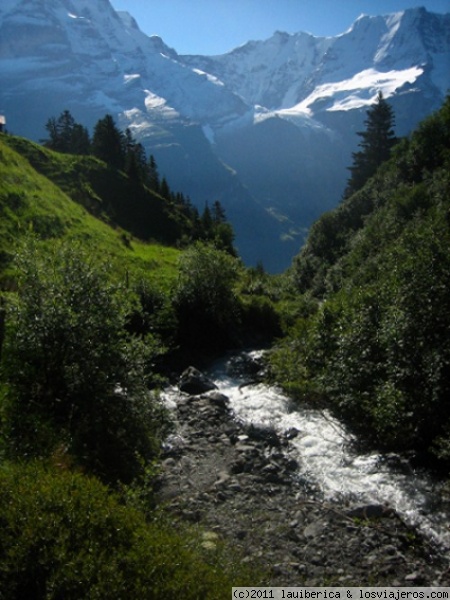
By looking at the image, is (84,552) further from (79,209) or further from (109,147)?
(109,147)

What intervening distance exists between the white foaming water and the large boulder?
2.68m

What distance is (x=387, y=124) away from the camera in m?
81.2

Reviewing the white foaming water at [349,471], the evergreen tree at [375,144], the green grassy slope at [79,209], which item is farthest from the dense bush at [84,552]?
the evergreen tree at [375,144]

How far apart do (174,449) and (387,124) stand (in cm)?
7713

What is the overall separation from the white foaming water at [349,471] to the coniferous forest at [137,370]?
99cm

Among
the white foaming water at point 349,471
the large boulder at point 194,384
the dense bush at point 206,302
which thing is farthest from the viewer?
the dense bush at point 206,302

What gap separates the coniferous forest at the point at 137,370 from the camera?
936 centimetres

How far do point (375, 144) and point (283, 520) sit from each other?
7998cm

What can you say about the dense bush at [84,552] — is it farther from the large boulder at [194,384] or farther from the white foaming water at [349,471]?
the large boulder at [194,384]

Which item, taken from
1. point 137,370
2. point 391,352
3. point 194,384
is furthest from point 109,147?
point 391,352

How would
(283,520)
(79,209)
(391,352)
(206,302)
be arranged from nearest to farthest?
1. (283,520)
2. (391,352)
3. (206,302)
4. (79,209)

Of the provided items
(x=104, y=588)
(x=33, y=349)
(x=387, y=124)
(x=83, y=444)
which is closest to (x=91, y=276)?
(x=33, y=349)

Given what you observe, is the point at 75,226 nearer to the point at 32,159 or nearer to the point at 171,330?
the point at 171,330

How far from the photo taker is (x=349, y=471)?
707 inches
